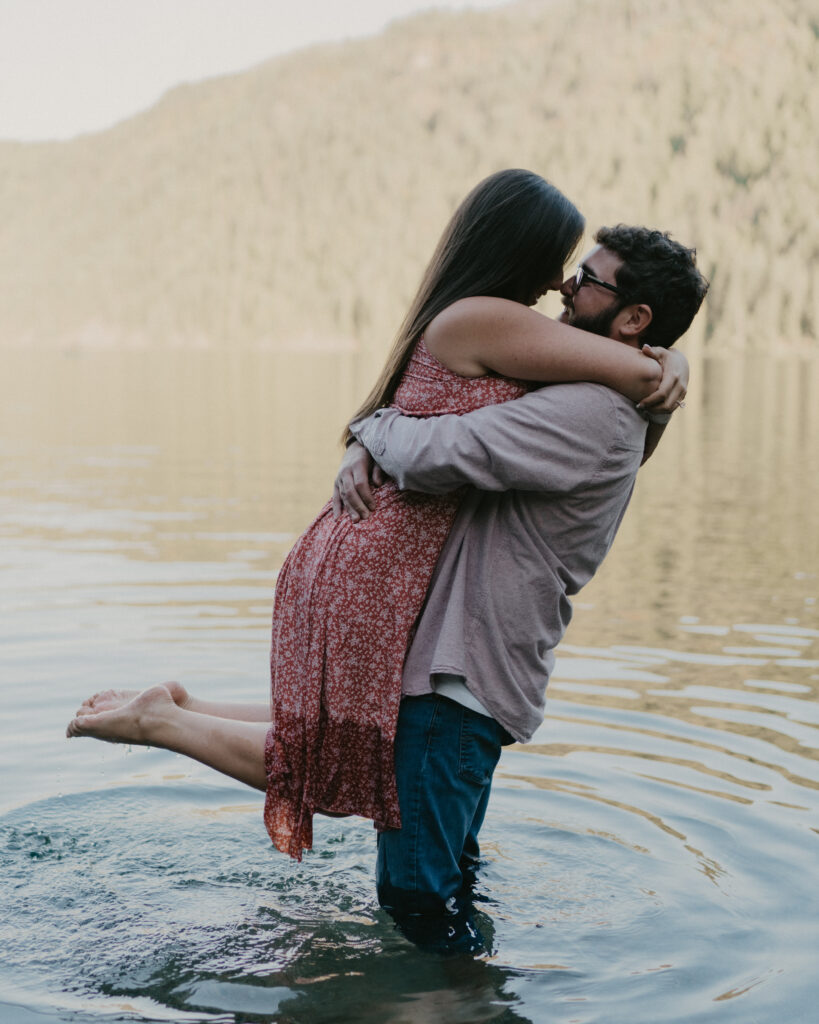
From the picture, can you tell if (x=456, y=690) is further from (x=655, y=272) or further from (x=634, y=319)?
(x=655, y=272)

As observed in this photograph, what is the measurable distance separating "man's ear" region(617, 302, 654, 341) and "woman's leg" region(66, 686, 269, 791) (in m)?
1.49

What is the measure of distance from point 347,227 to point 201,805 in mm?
93110

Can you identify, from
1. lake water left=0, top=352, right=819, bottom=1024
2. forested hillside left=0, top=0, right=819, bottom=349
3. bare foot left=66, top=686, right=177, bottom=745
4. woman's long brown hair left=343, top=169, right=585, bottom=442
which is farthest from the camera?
forested hillside left=0, top=0, right=819, bottom=349

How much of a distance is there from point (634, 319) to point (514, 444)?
22.0 inches

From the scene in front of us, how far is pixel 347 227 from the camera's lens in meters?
95.7

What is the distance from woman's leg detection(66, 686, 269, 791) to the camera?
3.58 m

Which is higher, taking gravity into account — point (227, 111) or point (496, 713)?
point (227, 111)

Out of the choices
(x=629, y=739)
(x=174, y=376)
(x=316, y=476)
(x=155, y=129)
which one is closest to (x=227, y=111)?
(x=155, y=129)

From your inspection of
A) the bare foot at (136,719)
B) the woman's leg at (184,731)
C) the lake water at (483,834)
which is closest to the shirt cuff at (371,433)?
the woman's leg at (184,731)

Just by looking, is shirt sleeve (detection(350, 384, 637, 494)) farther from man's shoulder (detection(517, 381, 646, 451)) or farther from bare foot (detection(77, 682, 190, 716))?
bare foot (detection(77, 682, 190, 716))

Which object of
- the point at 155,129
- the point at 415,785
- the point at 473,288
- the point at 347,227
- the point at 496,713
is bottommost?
the point at 415,785

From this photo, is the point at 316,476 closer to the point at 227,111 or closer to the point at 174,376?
the point at 174,376

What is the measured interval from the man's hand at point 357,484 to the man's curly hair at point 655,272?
0.80 m

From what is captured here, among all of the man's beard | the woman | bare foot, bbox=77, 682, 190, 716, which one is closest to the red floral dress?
the woman
